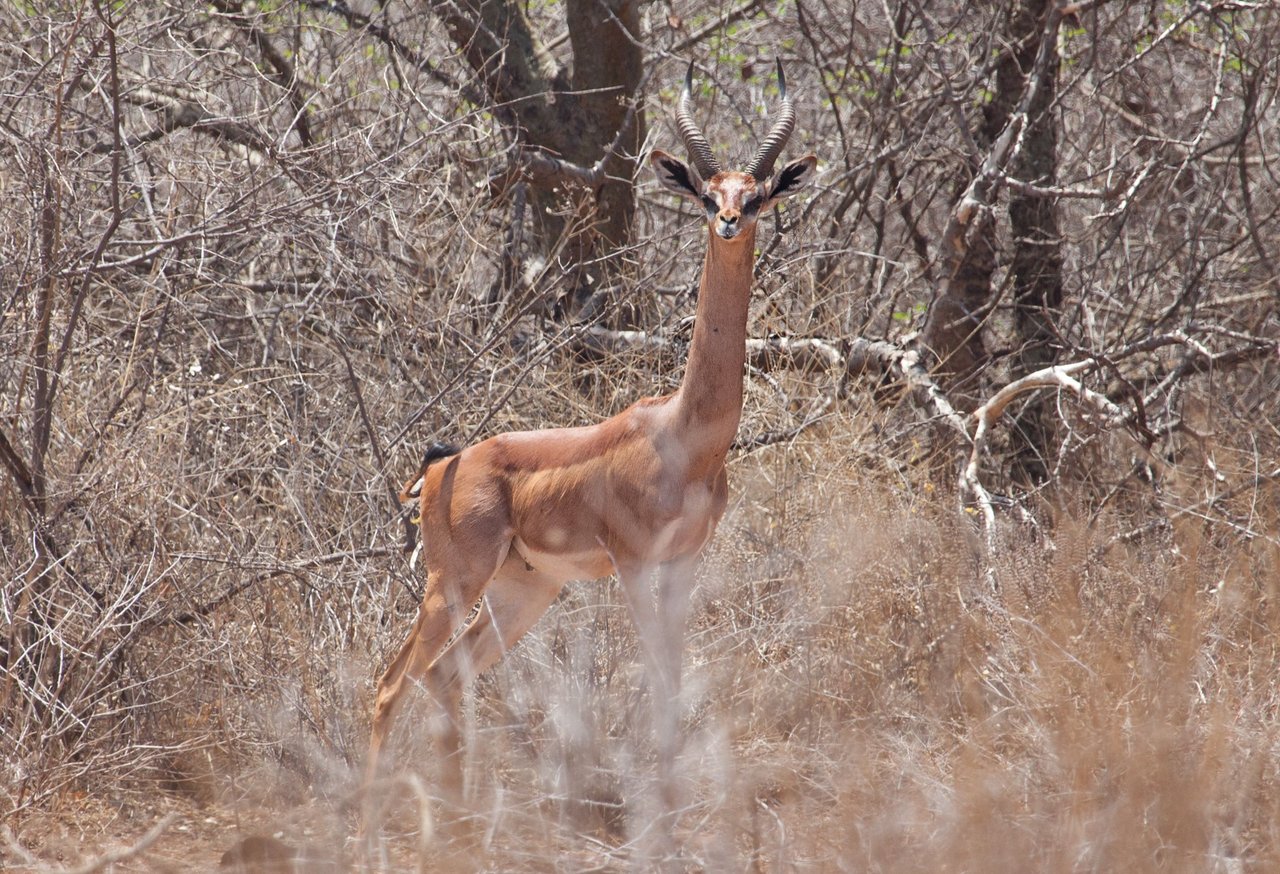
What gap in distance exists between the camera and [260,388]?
7199mm

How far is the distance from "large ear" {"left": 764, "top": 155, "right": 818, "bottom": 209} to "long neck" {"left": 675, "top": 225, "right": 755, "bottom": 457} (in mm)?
211

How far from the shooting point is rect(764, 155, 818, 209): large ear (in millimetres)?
4856

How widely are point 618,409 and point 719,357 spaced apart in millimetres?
2438

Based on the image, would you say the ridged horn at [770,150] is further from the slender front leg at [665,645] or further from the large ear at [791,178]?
the slender front leg at [665,645]

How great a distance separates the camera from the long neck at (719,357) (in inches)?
187

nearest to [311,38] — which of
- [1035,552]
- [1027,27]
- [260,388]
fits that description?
[260,388]

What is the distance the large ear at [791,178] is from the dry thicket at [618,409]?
175 centimetres

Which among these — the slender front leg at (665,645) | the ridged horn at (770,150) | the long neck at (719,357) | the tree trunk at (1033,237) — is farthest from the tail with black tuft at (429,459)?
the tree trunk at (1033,237)

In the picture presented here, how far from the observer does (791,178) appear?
198 inches

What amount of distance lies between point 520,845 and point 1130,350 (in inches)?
173

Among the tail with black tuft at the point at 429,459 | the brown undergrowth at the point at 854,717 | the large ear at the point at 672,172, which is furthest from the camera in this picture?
the tail with black tuft at the point at 429,459

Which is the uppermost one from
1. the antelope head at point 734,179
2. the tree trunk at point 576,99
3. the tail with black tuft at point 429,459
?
the tree trunk at point 576,99

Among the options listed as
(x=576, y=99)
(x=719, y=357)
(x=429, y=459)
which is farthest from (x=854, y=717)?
(x=576, y=99)

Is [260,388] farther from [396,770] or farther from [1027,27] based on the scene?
[1027,27]
